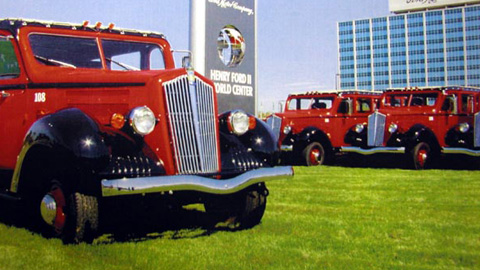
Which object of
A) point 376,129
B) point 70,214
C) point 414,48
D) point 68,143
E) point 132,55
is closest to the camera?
point 68,143

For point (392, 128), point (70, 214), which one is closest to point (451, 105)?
point (392, 128)

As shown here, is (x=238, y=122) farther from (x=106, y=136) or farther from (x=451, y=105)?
(x=451, y=105)

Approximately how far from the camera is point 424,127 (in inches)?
535

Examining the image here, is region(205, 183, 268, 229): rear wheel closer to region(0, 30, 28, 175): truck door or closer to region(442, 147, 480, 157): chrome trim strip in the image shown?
region(0, 30, 28, 175): truck door

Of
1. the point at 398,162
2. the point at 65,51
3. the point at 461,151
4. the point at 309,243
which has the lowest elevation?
the point at 309,243

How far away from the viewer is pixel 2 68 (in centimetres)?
605

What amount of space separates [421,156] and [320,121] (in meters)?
3.20

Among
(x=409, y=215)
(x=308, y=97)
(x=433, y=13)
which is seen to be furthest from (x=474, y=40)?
(x=409, y=215)

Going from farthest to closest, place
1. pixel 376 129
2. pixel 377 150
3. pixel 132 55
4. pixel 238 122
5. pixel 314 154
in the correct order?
pixel 314 154 < pixel 376 129 < pixel 377 150 < pixel 132 55 < pixel 238 122

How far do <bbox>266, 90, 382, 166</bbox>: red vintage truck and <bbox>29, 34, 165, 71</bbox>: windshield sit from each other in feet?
28.6

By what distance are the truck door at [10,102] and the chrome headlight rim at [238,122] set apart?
2105 millimetres

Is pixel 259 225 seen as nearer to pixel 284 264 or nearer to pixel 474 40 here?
pixel 284 264

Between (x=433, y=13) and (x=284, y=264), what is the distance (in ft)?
385

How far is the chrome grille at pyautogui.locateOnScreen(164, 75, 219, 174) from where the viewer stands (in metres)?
5.15
